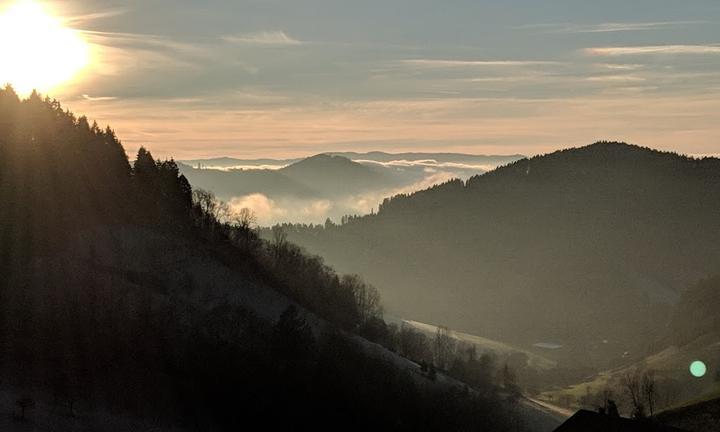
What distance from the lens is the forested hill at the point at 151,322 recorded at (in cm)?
9150

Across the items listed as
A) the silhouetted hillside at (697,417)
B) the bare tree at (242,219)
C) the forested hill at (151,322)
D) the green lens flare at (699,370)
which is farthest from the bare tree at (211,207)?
the green lens flare at (699,370)

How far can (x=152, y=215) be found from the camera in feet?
462

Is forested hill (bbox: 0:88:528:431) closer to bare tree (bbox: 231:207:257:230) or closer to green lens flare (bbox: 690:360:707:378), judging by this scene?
bare tree (bbox: 231:207:257:230)

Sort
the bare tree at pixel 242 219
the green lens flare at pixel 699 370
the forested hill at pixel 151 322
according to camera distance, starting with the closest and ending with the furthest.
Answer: the forested hill at pixel 151 322 → the bare tree at pixel 242 219 → the green lens flare at pixel 699 370

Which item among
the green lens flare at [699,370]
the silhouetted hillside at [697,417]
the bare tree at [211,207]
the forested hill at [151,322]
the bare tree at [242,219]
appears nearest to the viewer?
the forested hill at [151,322]

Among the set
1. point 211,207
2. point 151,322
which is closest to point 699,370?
point 211,207

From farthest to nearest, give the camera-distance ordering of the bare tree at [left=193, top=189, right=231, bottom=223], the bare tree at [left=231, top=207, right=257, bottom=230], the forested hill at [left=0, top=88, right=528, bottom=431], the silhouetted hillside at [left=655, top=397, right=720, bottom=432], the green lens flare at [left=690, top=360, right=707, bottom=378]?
1. the green lens flare at [left=690, top=360, right=707, bottom=378]
2. the bare tree at [left=231, top=207, right=257, bottom=230]
3. the bare tree at [left=193, top=189, right=231, bottom=223]
4. the silhouetted hillside at [left=655, top=397, right=720, bottom=432]
5. the forested hill at [left=0, top=88, right=528, bottom=431]

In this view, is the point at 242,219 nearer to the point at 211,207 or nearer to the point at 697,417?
the point at 211,207

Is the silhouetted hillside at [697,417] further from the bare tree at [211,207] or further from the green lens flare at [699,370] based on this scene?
the bare tree at [211,207]

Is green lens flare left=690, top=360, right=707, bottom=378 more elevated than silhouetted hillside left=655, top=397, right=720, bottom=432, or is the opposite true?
silhouetted hillside left=655, top=397, right=720, bottom=432

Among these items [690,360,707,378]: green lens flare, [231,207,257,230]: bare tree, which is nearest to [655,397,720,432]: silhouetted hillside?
[690,360,707,378]: green lens flare

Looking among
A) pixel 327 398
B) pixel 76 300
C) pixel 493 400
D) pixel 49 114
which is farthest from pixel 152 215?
pixel 493 400

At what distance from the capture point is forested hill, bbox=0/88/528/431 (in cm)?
9150

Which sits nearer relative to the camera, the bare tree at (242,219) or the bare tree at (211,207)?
the bare tree at (211,207)
